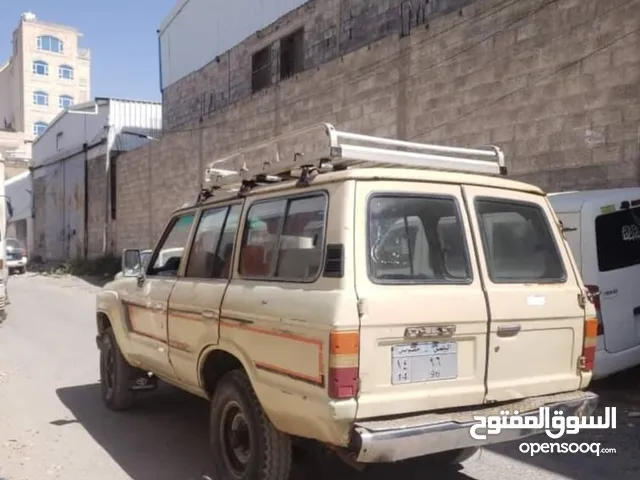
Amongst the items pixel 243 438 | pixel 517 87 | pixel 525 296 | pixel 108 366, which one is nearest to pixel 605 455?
pixel 525 296

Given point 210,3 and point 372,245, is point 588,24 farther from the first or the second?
point 210,3

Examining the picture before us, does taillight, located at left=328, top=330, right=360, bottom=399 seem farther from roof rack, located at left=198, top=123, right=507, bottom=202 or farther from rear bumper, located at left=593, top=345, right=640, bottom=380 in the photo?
rear bumper, located at left=593, top=345, right=640, bottom=380

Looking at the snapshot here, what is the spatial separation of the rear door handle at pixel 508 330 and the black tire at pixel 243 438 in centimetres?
133

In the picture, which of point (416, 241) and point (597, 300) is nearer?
point (416, 241)

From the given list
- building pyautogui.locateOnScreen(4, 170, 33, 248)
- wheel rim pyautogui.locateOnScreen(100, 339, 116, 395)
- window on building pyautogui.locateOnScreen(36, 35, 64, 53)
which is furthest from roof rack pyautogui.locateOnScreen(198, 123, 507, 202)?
window on building pyautogui.locateOnScreen(36, 35, 64, 53)

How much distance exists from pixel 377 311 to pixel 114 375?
148 inches

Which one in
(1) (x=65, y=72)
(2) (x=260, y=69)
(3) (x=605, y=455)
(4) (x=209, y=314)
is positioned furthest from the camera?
(1) (x=65, y=72)

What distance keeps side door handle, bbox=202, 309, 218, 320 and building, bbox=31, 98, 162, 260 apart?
21950 mm

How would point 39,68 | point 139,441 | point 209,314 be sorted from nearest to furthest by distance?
1. point 209,314
2. point 139,441
3. point 39,68

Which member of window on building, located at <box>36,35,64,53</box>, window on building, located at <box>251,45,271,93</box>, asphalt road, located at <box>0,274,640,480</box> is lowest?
asphalt road, located at <box>0,274,640,480</box>

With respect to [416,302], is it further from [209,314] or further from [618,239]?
[618,239]

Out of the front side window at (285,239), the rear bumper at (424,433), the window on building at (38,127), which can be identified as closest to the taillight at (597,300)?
the rear bumper at (424,433)

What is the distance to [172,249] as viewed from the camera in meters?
5.45

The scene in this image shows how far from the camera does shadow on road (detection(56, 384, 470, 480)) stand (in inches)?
180
